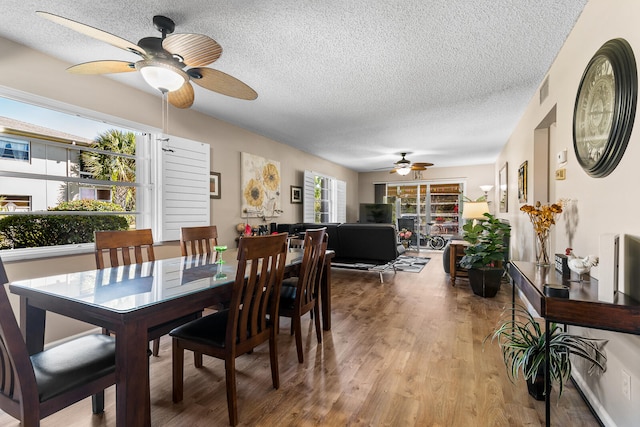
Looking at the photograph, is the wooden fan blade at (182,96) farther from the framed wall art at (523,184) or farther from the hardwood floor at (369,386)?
the framed wall art at (523,184)

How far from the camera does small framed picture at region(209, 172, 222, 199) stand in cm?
422

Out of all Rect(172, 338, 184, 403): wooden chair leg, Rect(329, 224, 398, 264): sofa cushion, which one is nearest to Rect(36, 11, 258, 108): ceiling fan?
Rect(172, 338, 184, 403): wooden chair leg

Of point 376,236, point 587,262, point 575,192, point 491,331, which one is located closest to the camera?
point 587,262

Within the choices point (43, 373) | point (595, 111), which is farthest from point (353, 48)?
point (43, 373)

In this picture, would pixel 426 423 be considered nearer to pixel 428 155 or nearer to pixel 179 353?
pixel 179 353

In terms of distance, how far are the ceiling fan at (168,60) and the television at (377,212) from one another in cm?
698

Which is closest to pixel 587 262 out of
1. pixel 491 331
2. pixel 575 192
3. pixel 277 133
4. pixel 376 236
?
pixel 575 192

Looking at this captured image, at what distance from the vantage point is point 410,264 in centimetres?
630

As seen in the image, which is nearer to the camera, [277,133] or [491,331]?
[491,331]

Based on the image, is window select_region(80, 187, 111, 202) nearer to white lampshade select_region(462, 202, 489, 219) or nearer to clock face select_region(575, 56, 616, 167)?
clock face select_region(575, 56, 616, 167)

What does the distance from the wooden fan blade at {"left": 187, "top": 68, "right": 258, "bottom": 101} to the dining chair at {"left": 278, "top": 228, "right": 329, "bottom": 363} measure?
1.14 meters

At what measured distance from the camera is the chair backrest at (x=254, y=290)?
164 centimetres

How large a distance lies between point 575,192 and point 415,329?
1.73 meters

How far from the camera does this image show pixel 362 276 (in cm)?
521
